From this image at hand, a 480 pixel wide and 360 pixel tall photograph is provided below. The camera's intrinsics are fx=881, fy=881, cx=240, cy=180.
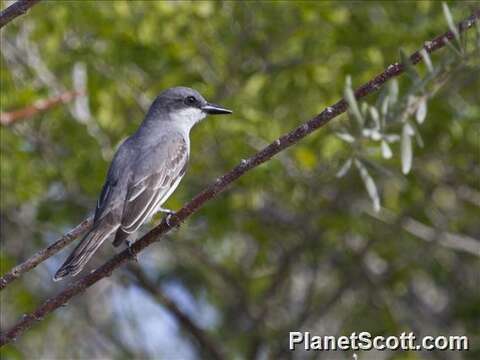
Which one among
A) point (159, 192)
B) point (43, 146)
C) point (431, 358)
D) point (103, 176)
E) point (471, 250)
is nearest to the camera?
point (159, 192)

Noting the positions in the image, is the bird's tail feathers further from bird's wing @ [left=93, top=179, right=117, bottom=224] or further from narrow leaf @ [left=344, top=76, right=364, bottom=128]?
narrow leaf @ [left=344, top=76, right=364, bottom=128]

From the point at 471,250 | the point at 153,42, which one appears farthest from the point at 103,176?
the point at 471,250

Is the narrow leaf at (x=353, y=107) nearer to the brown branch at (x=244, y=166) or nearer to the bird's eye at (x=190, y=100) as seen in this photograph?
the brown branch at (x=244, y=166)

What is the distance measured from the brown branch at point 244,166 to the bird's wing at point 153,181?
1226mm

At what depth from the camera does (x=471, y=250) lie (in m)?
7.21

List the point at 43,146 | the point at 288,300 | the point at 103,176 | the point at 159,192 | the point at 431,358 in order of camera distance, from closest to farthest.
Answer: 1. the point at 159,192
2. the point at 103,176
3. the point at 43,146
4. the point at 431,358
5. the point at 288,300

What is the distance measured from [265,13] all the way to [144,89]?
123 centimetres

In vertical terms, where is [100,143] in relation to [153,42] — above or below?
below

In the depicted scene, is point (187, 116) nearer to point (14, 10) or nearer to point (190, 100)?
point (190, 100)

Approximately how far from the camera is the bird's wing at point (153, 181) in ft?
15.9

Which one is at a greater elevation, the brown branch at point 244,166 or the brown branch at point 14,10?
the brown branch at point 14,10

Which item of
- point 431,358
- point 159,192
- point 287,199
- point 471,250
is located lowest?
point 159,192

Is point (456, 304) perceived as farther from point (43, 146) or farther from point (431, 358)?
point (43, 146)

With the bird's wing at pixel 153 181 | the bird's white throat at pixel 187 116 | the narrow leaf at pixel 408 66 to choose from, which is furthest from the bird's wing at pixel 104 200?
the narrow leaf at pixel 408 66
